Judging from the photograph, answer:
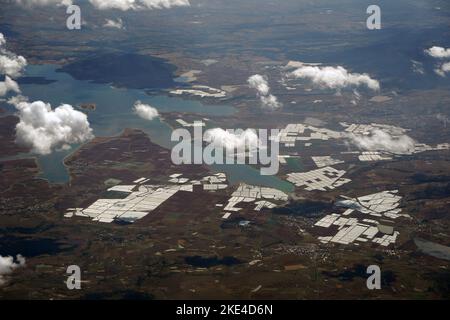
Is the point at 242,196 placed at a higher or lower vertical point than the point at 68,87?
lower

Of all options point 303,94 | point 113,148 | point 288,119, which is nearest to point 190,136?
point 113,148

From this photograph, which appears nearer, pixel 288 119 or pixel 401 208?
pixel 401 208

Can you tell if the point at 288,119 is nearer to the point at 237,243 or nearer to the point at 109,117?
the point at 109,117

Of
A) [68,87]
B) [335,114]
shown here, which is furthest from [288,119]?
[68,87]

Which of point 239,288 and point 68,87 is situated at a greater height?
point 68,87

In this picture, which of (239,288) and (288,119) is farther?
(288,119)

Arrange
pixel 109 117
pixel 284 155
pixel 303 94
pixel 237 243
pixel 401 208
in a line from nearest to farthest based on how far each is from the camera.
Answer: pixel 237 243
pixel 401 208
pixel 284 155
pixel 109 117
pixel 303 94
